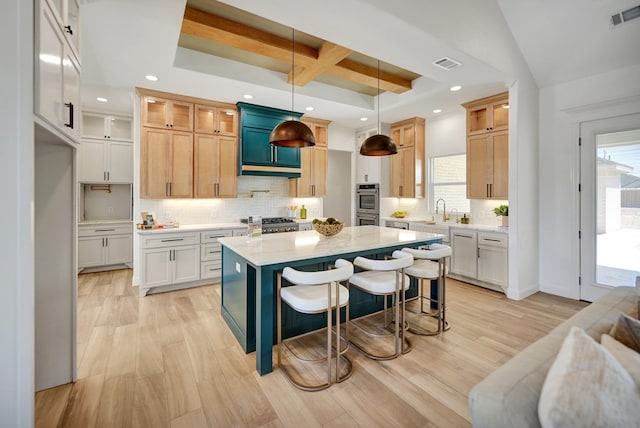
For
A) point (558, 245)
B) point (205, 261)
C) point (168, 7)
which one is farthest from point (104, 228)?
point (558, 245)

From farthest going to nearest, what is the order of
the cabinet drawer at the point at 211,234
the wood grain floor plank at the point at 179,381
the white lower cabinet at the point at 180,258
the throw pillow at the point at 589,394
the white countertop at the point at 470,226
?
the cabinet drawer at the point at 211,234, the white countertop at the point at 470,226, the white lower cabinet at the point at 180,258, the wood grain floor plank at the point at 179,381, the throw pillow at the point at 589,394

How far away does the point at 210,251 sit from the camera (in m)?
4.57

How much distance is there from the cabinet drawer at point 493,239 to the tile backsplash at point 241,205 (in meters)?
3.07

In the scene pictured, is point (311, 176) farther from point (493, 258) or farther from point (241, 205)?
point (493, 258)

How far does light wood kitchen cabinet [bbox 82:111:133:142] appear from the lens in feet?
17.7

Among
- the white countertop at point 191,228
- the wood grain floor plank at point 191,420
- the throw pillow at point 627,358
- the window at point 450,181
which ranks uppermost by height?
the window at point 450,181

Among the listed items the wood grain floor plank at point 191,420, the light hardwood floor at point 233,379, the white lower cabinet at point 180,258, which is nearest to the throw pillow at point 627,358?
the light hardwood floor at point 233,379

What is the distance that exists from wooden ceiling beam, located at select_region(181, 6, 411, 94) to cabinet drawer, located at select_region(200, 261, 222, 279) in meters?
3.03

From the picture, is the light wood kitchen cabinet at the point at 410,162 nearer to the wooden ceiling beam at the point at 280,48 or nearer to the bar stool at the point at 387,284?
the wooden ceiling beam at the point at 280,48

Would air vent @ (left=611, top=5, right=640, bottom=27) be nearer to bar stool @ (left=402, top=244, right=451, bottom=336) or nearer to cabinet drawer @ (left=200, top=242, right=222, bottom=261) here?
bar stool @ (left=402, top=244, right=451, bottom=336)

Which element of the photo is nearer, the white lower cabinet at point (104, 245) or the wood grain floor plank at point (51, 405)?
the wood grain floor plank at point (51, 405)

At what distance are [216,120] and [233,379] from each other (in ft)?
13.0

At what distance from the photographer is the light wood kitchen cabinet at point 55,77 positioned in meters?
1.33

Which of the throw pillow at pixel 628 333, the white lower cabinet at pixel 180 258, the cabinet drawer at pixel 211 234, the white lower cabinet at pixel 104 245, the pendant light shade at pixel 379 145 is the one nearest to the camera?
the throw pillow at pixel 628 333
